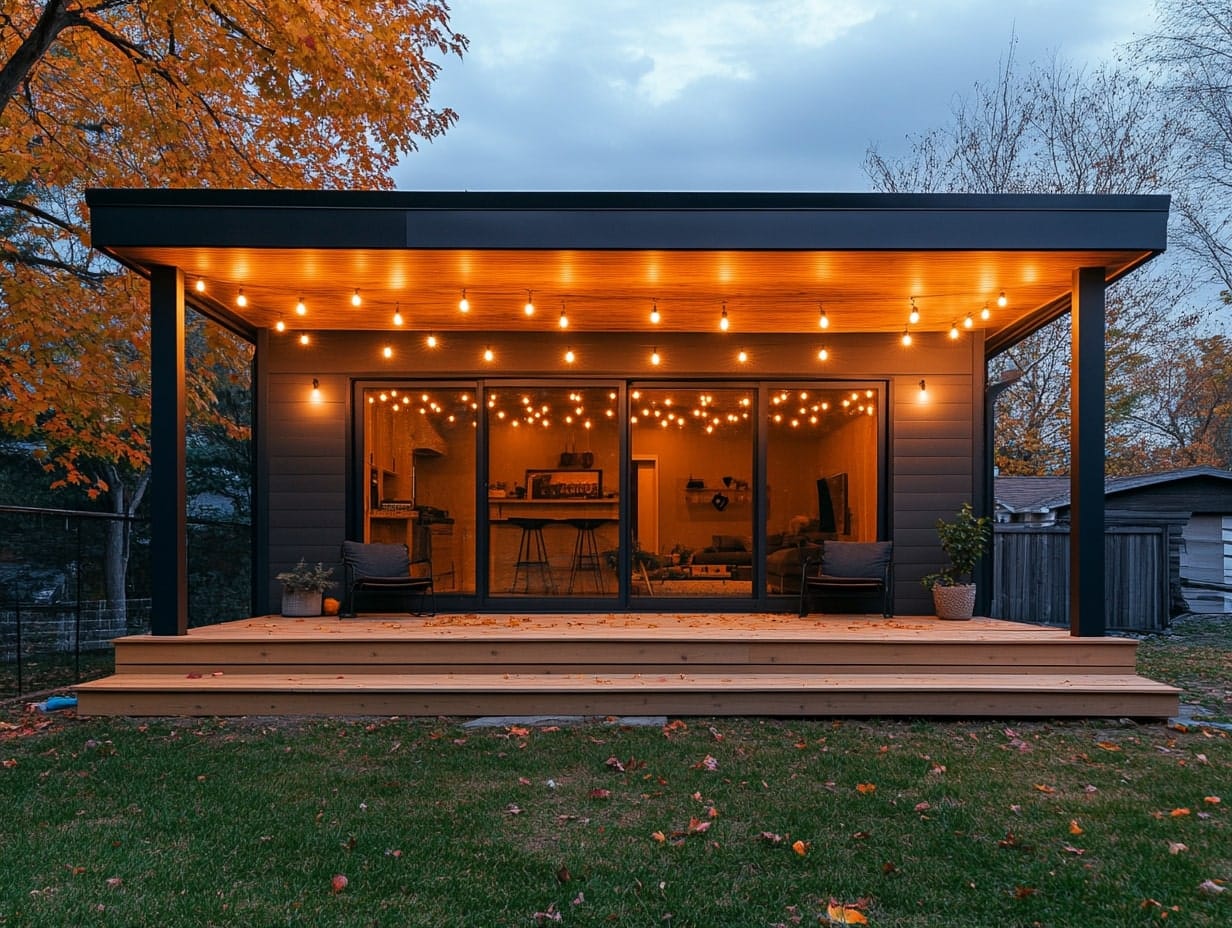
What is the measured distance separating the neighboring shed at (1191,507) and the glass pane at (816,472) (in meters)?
6.23

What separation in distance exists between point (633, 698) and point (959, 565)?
10.0 feet

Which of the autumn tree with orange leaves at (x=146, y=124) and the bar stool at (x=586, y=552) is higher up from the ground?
the autumn tree with orange leaves at (x=146, y=124)

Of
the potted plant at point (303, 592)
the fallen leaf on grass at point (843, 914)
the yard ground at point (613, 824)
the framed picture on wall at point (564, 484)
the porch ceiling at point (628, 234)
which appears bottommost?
the yard ground at point (613, 824)

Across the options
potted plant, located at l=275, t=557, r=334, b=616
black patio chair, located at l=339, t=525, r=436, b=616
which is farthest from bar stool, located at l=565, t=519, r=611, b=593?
potted plant, located at l=275, t=557, r=334, b=616

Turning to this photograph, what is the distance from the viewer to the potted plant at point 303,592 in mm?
6367

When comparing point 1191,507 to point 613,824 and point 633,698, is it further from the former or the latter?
point 613,824

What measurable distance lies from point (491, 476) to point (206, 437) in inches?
322

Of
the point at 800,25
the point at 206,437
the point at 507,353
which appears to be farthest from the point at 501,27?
the point at 507,353

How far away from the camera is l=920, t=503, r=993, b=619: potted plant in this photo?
6.26m

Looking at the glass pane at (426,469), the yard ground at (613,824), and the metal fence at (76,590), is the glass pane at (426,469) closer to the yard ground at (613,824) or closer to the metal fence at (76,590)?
the metal fence at (76,590)

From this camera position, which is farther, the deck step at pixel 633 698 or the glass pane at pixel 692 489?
the glass pane at pixel 692 489

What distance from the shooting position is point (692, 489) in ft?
22.8

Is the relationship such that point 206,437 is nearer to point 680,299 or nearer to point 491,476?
point 491,476

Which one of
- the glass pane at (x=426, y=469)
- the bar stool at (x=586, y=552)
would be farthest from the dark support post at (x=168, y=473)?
the bar stool at (x=586, y=552)
